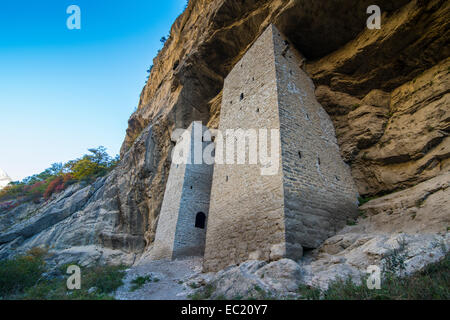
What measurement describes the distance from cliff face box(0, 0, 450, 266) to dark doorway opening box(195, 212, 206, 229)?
4027 mm

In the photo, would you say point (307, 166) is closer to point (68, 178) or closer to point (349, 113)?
point (349, 113)

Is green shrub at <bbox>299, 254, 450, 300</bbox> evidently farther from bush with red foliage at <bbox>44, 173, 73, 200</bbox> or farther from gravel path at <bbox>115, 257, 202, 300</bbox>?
bush with red foliage at <bbox>44, 173, 73, 200</bbox>

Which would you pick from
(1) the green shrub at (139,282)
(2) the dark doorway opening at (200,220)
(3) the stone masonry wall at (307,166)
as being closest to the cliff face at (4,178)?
(2) the dark doorway opening at (200,220)

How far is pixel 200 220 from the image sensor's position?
13.2 m

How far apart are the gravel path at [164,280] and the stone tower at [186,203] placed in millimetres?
880

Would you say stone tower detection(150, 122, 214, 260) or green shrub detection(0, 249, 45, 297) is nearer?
green shrub detection(0, 249, 45, 297)

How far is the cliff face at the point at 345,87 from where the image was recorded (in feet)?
26.2

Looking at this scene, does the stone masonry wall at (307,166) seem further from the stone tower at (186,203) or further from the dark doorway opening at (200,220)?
the dark doorway opening at (200,220)

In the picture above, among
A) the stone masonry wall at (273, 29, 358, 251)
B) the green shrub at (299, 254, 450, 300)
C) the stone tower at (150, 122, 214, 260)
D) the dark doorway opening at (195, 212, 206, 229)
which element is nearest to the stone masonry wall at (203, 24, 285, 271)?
the stone masonry wall at (273, 29, 358, 251)

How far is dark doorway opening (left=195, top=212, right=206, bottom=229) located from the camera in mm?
12973

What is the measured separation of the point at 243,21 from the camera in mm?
12109

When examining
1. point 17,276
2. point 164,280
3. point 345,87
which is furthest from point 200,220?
point 345,87
